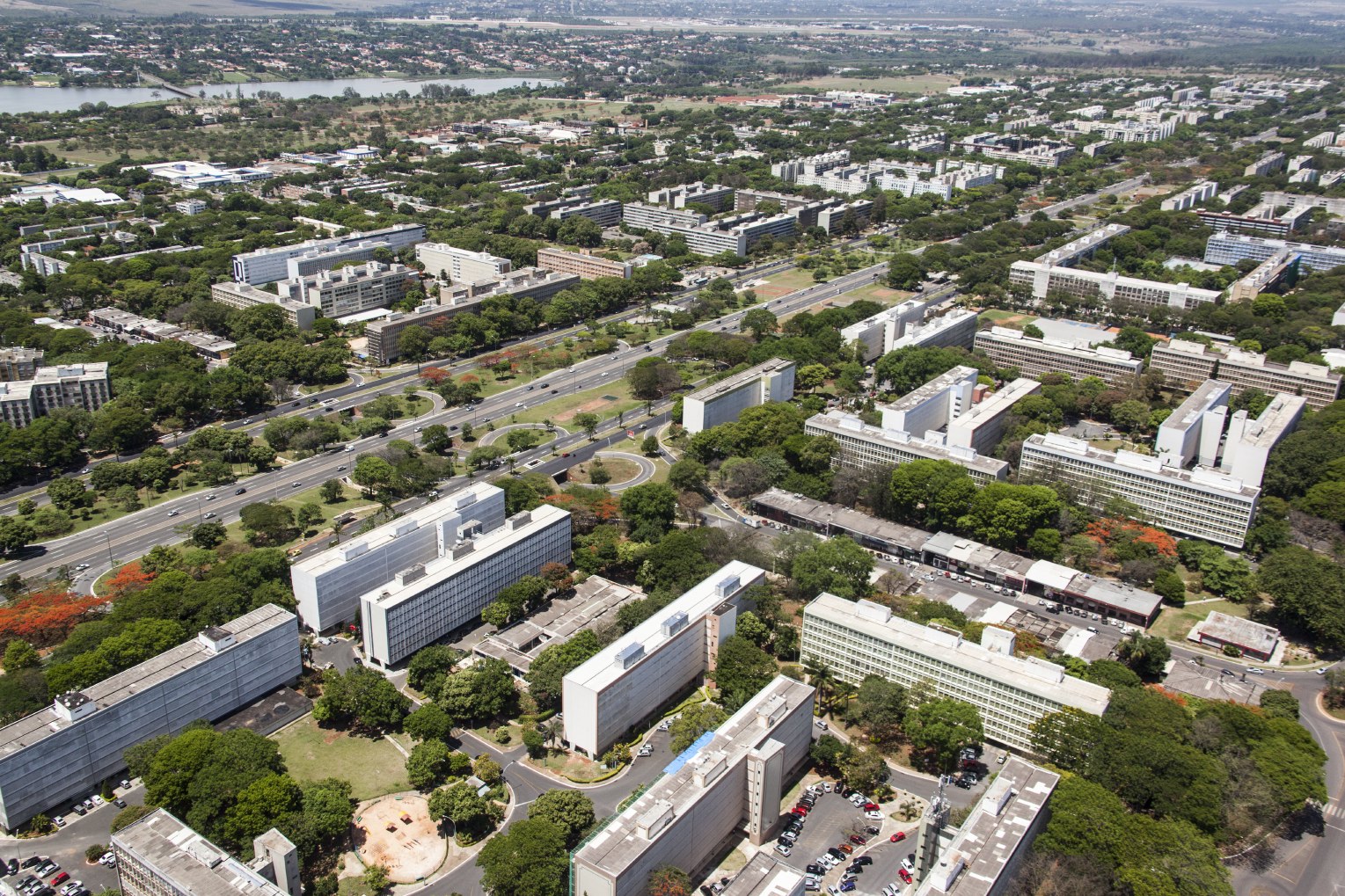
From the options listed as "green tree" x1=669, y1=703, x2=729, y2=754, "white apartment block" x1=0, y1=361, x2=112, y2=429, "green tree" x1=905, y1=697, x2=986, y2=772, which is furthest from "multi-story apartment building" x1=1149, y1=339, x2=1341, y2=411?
"white apartment block" x1=0, y1=361, x2=112, y2=429

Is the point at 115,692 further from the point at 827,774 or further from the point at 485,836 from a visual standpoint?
the point at 827,774

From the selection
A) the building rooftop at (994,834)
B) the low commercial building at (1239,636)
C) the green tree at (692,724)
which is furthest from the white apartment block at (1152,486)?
the green tree at (692,724)

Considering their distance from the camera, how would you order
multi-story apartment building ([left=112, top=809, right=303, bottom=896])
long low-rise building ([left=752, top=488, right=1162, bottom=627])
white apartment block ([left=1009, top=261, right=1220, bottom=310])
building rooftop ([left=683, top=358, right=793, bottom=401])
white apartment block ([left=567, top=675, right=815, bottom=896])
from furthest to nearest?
1. white apartment block ([left=1009, top=261, right=1220, bottom=310])
2. building rooftop ([left=683, top=358, right=793, bottom=401])
3. long low-rise building ([left=752, top=488, right=1162, bottom=627])
4. white apartment block ([left=567, top=675, right=815, bottom=896])
5. multi-story apartment building ([left=112, top=809, right=303, bottom=896])

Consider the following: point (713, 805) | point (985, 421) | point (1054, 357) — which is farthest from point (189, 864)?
point (1054, 357)

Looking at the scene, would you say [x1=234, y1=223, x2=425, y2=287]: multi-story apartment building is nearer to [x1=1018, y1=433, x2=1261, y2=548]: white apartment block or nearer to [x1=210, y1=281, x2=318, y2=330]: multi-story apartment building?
[x1=210, y1=281, x2=318, y2=330]: multi-story apartment building

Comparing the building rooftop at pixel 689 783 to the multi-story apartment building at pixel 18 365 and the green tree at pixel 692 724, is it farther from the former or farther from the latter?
the multi-story apartment building at pixel 18 365
